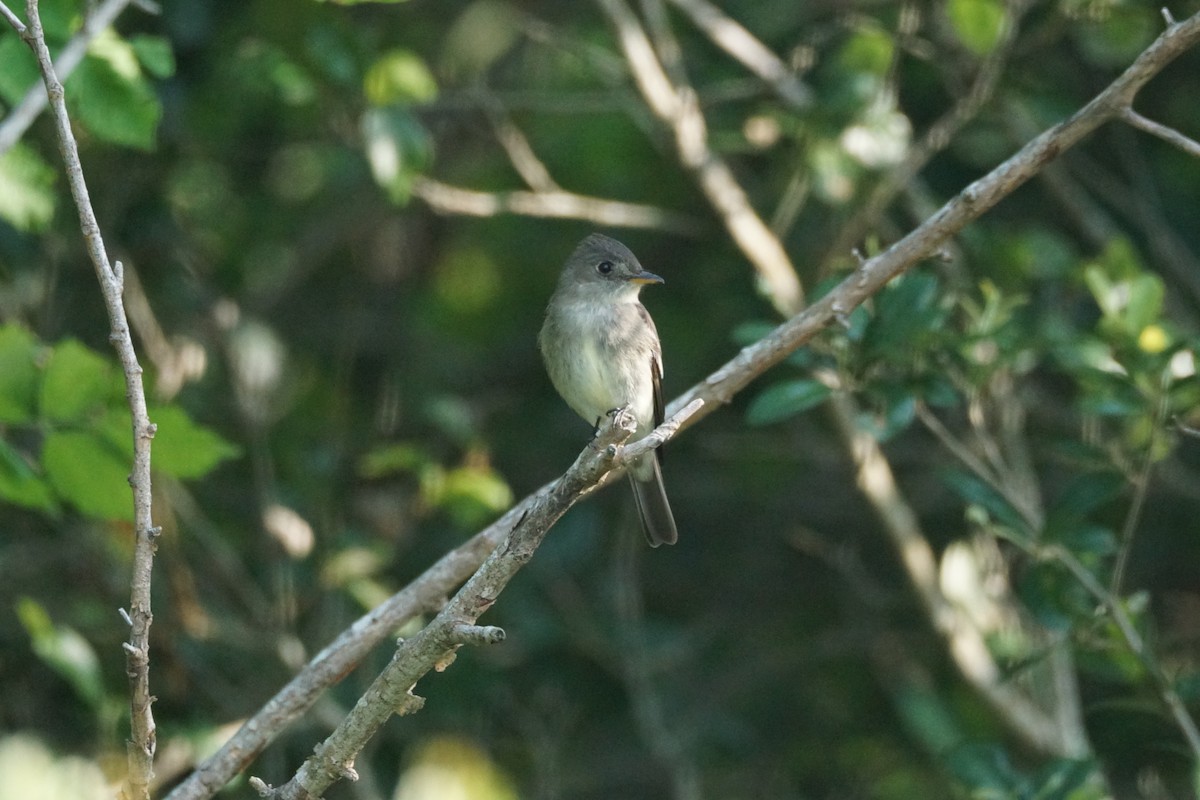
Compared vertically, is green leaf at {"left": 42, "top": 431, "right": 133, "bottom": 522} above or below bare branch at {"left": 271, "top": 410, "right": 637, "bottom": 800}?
above

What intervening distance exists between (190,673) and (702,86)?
325 centimetres

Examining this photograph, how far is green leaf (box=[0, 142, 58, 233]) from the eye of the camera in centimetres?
408

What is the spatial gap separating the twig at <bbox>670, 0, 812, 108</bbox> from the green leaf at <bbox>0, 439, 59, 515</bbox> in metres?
3.13

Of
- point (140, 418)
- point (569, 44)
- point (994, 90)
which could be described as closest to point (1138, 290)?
point (994, 90)

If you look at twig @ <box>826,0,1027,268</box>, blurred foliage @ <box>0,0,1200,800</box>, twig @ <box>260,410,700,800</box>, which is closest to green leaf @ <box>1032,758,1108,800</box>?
blurred foliage @ <box>0,0,1200,800</box>

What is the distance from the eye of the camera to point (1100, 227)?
20.4 ft

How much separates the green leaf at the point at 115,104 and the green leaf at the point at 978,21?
2.60 meters

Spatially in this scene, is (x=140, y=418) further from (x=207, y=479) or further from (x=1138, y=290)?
(x=207, y=479)

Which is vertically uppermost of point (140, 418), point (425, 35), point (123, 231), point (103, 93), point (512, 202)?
point (425, 35)

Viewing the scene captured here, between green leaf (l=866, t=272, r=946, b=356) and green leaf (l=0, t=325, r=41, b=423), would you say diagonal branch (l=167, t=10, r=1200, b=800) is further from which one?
green leaf (l=0, t=325, r=41, b=423)

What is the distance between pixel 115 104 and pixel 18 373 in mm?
780

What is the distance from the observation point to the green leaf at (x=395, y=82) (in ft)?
16.6

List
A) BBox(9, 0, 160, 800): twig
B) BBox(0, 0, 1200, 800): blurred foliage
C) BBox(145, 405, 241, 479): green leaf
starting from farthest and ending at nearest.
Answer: BBox(0, 0, 1200, 800): blurred foliage, BBox(145, 405, 241, 479): green leaf, BBox(9, 0, 160, 800): twig

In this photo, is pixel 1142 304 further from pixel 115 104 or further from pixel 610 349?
pixel 115 104
